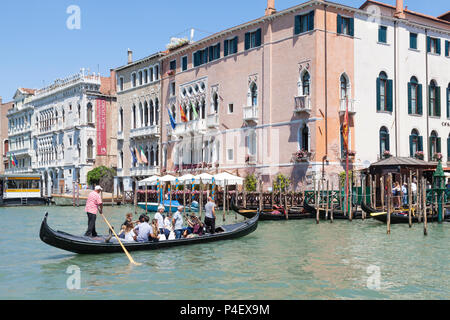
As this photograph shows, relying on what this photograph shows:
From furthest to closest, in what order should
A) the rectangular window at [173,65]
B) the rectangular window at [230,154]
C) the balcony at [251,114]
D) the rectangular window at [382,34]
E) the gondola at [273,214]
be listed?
the rectangular window at [173,65] < the rectangular window at [230,154] < the balcony at [251,114] < the rectangular window at [382,34] < the gondola at [273,214]

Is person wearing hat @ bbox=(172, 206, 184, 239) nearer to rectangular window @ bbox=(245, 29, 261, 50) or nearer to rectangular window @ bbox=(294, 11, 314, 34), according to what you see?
rectangular window @ bbox=(294, 11, 314, 34)

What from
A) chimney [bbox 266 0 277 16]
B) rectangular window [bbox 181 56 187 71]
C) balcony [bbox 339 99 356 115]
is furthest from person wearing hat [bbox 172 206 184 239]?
rectangular window [bbox 181 56 187 71]

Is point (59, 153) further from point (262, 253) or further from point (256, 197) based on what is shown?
point (262, 253)

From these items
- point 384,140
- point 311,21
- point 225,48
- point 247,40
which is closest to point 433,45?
point 384,140

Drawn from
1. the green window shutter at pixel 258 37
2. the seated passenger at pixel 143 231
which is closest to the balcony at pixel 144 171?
the green window shutter at pixel 258 37

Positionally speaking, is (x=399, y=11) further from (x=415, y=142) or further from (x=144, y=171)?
(x=144, y=171)

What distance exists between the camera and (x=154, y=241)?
574 inches

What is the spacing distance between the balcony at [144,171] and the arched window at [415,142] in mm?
16948

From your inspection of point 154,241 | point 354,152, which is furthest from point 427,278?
point 354,152

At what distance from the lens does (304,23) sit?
92.7 ft

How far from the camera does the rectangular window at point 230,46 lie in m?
32.6

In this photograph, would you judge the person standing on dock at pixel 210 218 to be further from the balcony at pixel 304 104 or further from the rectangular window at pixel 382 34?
the rectangular window at pixel 382 34

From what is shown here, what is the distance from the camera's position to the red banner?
4875 centimetres

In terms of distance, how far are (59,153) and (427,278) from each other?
1805 inches
